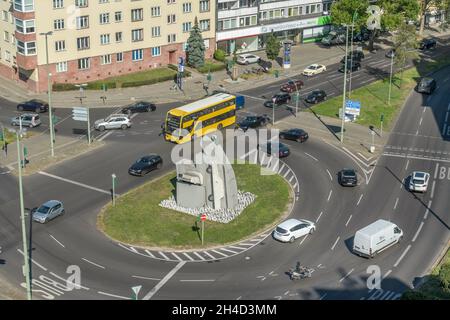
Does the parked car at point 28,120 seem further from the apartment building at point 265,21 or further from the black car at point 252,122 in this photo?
the apartment building at point 265,21

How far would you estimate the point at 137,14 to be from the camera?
12294cm

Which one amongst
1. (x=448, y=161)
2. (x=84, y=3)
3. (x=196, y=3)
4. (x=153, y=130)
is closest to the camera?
(x=448, y=161)

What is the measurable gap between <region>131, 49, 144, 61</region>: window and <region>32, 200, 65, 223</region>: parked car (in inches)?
2141

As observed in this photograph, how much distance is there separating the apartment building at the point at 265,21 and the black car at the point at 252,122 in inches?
1454

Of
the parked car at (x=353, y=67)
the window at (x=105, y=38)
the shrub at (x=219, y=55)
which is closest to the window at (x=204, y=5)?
the shrub at (x=219, y=55)

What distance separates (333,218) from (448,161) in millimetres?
24618

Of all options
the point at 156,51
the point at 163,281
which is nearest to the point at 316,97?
the point at 156,51

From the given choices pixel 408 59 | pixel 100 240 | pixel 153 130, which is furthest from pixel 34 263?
pixel 408 59

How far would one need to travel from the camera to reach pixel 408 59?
5625 inches

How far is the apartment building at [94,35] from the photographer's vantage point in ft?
365

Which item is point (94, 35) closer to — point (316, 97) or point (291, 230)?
point (316, 97)

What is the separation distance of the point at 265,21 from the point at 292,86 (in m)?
27.4

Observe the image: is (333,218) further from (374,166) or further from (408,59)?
(408,59)

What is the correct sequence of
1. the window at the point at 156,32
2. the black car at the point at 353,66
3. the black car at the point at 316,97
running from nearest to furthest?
1. the black car at the point at 316,97
2. the window at the point at 156,32
3. the black car at the point at 353,66
